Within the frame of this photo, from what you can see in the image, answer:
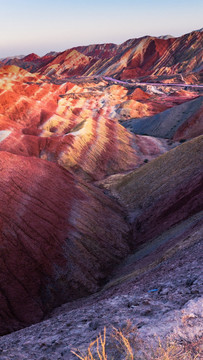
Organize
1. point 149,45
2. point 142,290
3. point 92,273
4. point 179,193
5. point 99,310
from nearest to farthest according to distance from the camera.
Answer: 1. point 99,310
2. point 142,290
3. point 92,273
4. point 179,193
5. point 149,45

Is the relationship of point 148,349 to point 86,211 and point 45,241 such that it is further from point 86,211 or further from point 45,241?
point 86,211

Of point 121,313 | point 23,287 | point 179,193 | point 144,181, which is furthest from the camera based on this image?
point 144,181

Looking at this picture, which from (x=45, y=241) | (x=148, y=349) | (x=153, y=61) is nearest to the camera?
(x=148, y=349)

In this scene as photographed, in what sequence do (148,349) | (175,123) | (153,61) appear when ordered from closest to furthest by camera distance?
1. (148,349)
2. (175,123)
3. (153,61)

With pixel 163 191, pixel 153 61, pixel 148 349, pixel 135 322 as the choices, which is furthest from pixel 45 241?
pixel 153 61

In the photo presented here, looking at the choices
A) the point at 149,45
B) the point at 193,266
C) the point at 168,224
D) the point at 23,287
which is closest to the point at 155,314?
the point at 193,266

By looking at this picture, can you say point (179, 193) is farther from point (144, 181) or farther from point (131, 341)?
point (131, 341)

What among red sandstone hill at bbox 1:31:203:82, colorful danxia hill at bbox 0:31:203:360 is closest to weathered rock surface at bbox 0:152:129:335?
colorful danxia hill at bbox 0:31:203:360

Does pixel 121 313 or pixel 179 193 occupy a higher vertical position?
pixel 121 313

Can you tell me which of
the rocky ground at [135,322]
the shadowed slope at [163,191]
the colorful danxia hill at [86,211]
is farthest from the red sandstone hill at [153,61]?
the rocky ground at [135,322]
